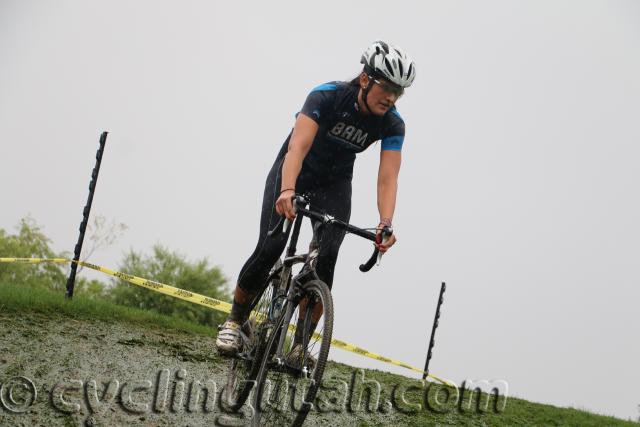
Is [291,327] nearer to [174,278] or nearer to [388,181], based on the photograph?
[388,181]

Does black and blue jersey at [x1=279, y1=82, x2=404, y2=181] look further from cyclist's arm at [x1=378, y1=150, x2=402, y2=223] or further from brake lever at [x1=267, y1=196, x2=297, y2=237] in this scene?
Answer: brake lever at [x1=267, y1=196, x2=297, y2=237]

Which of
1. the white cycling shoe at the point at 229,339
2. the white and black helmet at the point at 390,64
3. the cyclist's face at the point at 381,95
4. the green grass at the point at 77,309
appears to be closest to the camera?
the white and black helmet at the point at 390,64

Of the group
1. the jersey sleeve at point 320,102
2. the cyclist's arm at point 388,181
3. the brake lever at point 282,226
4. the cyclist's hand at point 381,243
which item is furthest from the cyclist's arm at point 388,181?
the brake lever at point 282,226

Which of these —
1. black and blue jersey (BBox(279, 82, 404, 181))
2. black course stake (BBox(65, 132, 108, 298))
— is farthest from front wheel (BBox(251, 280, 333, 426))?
black course stake (BBox(65, 132, 108, 298))

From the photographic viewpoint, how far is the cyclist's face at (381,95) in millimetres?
5363

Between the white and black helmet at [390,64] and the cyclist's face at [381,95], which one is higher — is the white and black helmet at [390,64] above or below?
above

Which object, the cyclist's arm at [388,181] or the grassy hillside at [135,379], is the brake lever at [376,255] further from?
the grassy hillside at [135,379]

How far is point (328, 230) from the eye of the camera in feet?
17.1

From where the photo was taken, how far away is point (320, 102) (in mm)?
5477

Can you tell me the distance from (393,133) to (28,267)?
46.9 metres

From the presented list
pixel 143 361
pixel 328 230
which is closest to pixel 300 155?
pixel 328 230

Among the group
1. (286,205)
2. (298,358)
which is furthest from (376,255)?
(298,358)

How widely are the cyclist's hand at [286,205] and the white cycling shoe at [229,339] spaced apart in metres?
1.57

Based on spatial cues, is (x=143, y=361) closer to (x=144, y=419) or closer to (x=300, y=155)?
(x=144, y=419)
